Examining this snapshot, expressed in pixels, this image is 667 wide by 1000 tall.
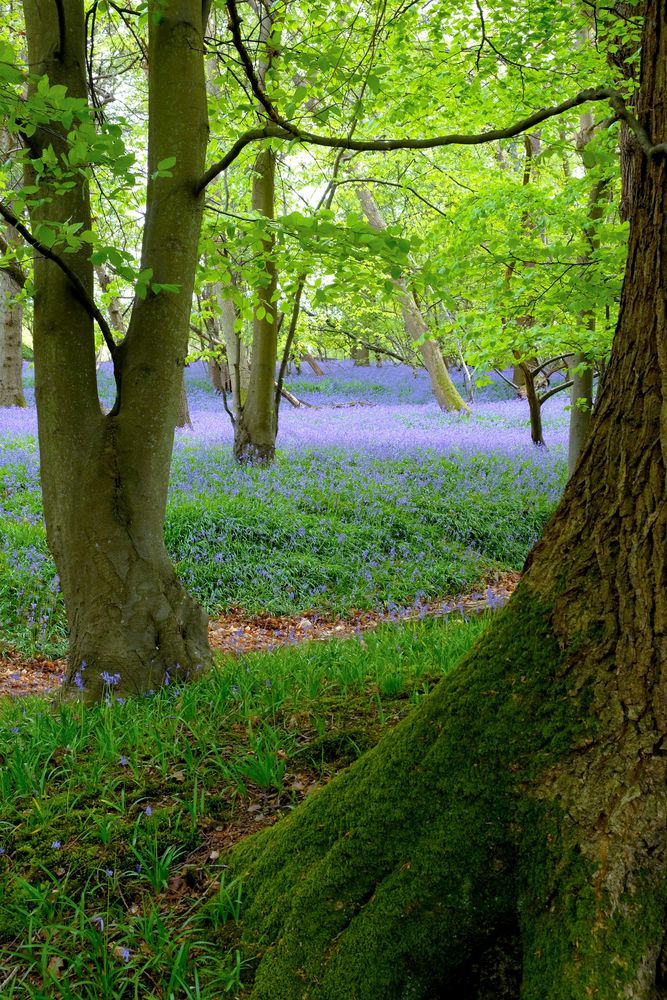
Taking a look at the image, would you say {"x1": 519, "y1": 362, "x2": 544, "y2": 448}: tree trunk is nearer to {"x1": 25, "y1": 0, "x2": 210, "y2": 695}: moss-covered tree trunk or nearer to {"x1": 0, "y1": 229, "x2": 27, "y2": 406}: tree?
{"x1": 25, "y1": 0, "x2": 210, "y2": 695}: moss-covered tree trunk

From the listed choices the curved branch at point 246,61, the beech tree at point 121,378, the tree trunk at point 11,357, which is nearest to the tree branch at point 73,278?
the beech tree at point 121,378

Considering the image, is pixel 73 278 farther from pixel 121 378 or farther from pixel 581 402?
pixel 581 402

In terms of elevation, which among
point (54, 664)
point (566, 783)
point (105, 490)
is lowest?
point (54, 664)

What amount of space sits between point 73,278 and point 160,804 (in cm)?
289

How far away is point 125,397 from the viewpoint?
442cm

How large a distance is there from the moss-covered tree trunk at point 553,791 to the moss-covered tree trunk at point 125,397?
2.50 m

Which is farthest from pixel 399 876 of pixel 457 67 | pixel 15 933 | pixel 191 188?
pixel 457 67

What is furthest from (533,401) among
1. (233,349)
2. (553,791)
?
(553,791)

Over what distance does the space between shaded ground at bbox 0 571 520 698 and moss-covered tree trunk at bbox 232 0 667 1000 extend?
4.02 meters

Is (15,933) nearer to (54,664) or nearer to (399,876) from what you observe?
(399,876)

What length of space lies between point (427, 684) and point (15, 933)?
88.9 inches

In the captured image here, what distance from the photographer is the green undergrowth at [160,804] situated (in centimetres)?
220

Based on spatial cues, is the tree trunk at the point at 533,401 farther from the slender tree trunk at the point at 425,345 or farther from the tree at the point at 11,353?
the tree at the point at 11,353

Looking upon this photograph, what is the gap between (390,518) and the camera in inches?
385
